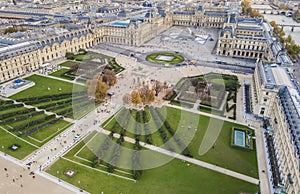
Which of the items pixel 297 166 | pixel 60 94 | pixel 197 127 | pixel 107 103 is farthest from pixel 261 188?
pixel 60 94

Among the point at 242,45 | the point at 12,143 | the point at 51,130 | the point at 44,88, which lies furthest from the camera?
the point at 242,45

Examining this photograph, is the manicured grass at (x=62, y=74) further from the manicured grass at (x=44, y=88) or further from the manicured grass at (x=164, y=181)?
the manicured grass at (x=164, y=181)

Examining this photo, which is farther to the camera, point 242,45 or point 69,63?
point 242,45

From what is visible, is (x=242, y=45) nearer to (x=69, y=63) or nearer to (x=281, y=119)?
(x=281, y=119)

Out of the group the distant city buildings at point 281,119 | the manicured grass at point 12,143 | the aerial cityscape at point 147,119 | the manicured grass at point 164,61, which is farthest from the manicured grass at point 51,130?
the manicured grass at point 164,61

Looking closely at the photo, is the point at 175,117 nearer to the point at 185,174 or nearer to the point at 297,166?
the point at 185,174

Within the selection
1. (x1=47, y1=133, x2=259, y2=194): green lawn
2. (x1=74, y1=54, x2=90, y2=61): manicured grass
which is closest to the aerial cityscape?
(x1=47, y1=133, x2=259, y2=194): green lawn

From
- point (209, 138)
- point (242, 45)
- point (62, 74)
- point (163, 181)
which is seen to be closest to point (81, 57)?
point (62, 74)
